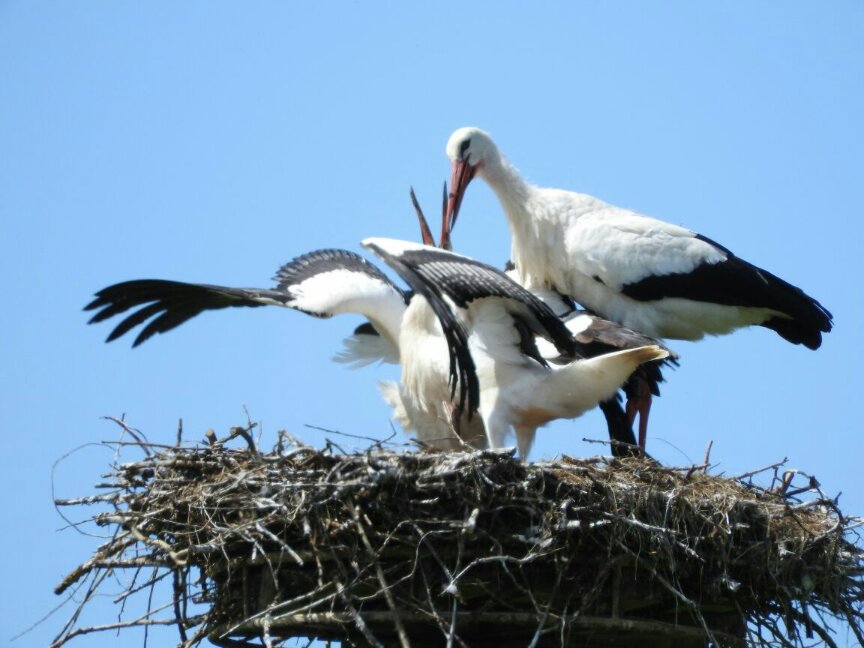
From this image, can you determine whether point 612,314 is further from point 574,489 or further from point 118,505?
point 118,505

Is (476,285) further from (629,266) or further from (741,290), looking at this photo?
(741,290)

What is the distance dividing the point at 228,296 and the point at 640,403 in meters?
2.66

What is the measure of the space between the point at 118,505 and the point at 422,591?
1.64 m

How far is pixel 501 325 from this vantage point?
9227mm

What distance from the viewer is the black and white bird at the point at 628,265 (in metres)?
10.4

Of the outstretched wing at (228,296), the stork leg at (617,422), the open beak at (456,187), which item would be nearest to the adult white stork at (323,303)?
the outstretched wing at (228,296)

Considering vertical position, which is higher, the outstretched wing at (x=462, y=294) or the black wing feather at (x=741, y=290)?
the black wing feather at (x=741, y=290)

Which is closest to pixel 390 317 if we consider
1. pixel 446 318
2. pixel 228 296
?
pixel 228 296

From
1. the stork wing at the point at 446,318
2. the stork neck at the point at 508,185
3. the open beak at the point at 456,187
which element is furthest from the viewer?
the stork neck at the point at 508,185

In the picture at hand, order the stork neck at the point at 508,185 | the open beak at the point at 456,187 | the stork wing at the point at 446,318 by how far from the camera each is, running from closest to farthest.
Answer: the stork wing at the point at 446,318, the open beak at the point at 456,187, the stork neck at the point at 508,185

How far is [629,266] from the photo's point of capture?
10344 mm

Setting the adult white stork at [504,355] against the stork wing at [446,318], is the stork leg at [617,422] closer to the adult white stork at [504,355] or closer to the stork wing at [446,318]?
the adult white stork at [504,355]

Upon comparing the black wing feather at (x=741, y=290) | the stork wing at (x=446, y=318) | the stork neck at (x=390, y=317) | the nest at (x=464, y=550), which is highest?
the black wing feather at (x=741, y=290)

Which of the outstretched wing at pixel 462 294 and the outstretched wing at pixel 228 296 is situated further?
the outstretched wing at pixel 228 296
